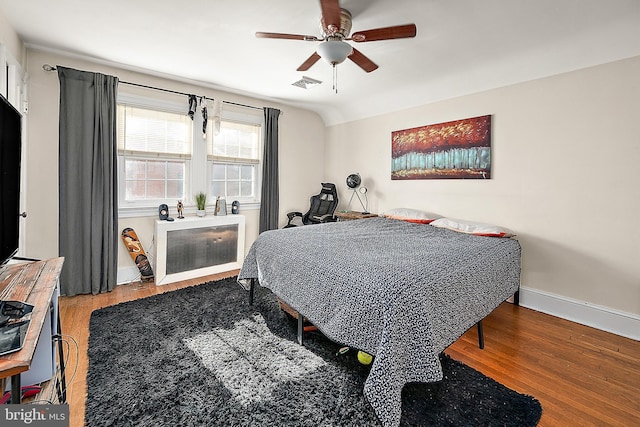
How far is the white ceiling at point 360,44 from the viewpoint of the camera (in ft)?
7.03

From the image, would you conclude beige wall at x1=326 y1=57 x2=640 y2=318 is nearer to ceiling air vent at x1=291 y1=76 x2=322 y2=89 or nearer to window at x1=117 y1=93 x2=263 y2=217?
ceiling air vent at x1=291 y1=76 x2=322 y2=89

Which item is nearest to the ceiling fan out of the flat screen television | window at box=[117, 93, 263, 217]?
the flat screen television

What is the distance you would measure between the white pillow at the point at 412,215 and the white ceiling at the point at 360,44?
149cm

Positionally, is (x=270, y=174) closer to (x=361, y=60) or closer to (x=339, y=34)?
(x=361, y=60)

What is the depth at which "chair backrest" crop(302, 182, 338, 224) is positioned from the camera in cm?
472

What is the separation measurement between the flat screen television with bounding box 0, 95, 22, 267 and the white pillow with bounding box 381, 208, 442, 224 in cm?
348

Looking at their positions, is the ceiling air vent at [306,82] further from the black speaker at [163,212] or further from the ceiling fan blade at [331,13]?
the black speaker at [163,212]

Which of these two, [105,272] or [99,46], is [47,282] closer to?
[105,272]

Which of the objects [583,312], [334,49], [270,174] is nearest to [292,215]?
[270,174]

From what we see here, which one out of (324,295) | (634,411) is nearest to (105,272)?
(324,295)

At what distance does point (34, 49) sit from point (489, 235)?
188 inches

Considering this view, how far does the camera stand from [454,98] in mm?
3621

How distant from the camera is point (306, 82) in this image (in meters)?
3.69

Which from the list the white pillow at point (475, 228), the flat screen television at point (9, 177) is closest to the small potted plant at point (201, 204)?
the flat screen television at point (9, 177)
